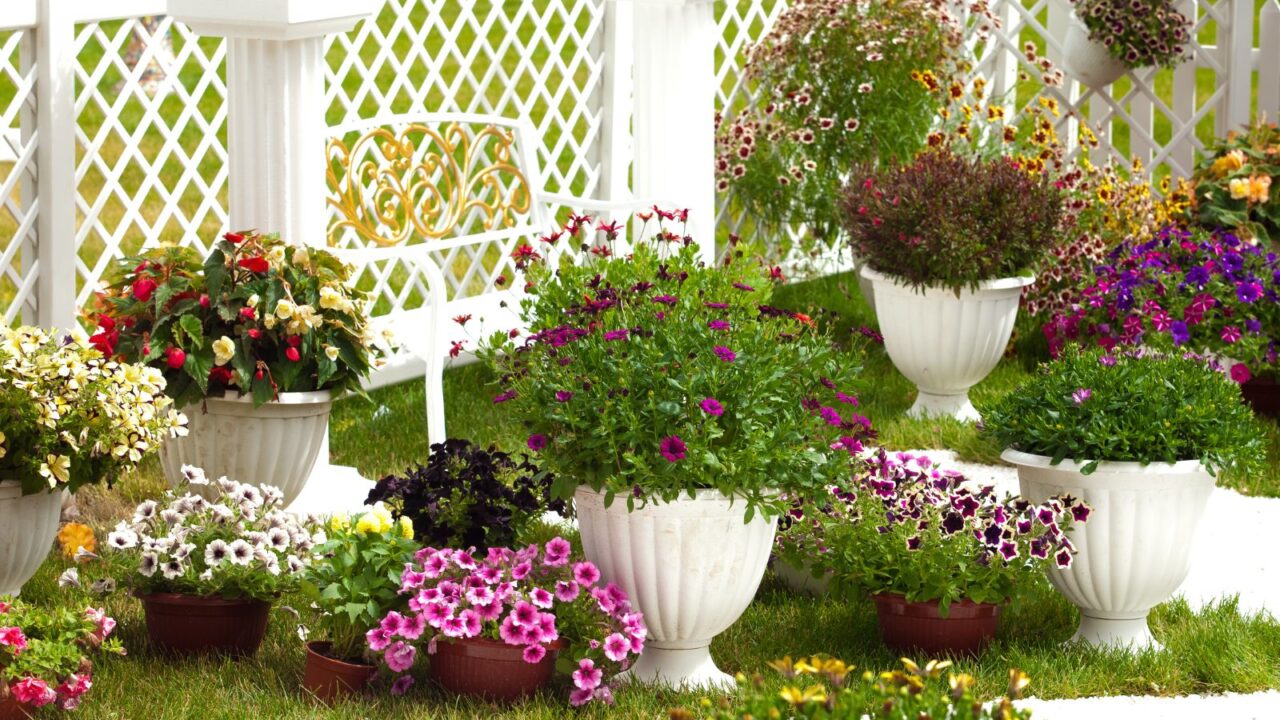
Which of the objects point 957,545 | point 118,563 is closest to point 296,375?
point 118,563

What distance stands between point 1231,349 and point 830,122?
1.72 meters

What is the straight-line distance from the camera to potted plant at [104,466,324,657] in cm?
319

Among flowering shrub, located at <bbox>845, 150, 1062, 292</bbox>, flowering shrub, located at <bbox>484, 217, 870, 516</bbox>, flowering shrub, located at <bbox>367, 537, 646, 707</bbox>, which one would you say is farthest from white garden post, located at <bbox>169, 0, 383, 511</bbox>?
flowering shrub, located at <bbox>845, 150, 1062, 292</bbox>

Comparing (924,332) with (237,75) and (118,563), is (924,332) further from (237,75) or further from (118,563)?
(118,563)

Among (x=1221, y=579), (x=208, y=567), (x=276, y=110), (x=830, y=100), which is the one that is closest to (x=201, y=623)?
(x=208, y=567)

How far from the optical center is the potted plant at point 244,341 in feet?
12.2

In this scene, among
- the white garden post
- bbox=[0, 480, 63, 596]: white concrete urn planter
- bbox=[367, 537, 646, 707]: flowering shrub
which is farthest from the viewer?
the white garden post

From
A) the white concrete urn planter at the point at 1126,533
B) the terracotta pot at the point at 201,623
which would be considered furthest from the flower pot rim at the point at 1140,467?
the terracotta pot at the point at 201,623

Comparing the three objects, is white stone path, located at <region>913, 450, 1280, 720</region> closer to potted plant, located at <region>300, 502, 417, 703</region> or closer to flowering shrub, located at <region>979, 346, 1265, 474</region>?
flowering shrub, located at <region>979, 346, 1265, 474</region>

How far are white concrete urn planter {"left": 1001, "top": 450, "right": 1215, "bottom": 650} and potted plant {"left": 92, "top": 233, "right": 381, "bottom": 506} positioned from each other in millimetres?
1513

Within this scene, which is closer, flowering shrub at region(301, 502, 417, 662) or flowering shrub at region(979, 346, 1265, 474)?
flowering shrub at region(301, 502, 417, 662)

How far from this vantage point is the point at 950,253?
15.9 ft

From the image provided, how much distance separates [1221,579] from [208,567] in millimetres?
2242

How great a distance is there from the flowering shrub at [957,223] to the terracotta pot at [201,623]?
2.38m
